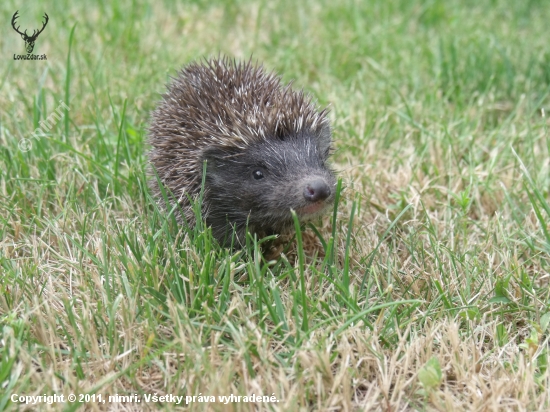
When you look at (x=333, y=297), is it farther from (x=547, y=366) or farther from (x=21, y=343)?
(x=21, y=343)

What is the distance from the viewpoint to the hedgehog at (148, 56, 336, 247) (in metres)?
3.66

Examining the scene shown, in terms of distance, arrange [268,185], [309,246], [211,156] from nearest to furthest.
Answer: [268,185] < [211,156] < [309,246]

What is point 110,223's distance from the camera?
390cm

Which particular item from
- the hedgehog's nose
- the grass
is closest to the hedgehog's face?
the hedgehog's nose

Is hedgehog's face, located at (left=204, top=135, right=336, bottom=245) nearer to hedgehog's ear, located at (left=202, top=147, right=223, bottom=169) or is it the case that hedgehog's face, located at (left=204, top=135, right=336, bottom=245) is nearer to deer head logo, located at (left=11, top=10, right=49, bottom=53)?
hedgehog's ear, located at (left=202, top=147, right=223, bottom=169)

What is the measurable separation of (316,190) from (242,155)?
1.84 ft

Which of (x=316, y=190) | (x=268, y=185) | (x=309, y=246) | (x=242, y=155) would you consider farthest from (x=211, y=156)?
(x=309, y=246)

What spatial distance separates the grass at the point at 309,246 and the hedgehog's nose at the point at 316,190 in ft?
0.83

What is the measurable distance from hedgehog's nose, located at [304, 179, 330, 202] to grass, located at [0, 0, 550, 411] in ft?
0.83

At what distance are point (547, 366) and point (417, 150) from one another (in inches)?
90.0

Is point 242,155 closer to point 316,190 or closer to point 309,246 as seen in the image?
point 316,190

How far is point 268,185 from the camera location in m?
3.70

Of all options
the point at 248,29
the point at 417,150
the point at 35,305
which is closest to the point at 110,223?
the point at 35,305

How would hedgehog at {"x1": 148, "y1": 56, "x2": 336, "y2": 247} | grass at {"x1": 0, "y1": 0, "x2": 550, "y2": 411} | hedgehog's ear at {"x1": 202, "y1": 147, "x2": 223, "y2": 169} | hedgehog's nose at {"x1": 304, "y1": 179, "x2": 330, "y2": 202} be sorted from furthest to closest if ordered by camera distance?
Answer: 1. hedgehog's ear at {"x1": 202, "y1": 147, "x2": 223, "y2": 169}
2. hedgehog at {"x1": 148, "y1": 56, "x2": 336, "y2": 247}
3. hedgehog's nose at {"x1": 304, "y1": 179, "x2": 330, "y2": 202}
4. grass at {"x1": 0, "y1": 0, "x2": 550, "y2": 411}
